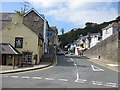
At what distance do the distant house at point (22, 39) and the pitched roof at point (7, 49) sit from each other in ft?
1.85

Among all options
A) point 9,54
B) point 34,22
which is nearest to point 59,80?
point 9,54

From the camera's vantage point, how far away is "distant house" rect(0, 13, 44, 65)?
22625 mm

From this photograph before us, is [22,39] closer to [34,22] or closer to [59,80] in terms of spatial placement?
[59,80]

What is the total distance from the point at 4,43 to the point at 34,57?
476 cm

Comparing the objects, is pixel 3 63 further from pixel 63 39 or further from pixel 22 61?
pixel 63 39

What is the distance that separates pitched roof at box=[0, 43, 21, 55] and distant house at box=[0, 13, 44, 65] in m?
0.56

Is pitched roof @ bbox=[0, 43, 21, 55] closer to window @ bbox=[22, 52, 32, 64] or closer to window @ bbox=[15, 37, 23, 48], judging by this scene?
window @ bbox=[15, 37, 23, 48]

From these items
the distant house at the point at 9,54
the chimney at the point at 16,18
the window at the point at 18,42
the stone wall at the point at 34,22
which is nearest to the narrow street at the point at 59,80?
the distant house at the point at 9,54

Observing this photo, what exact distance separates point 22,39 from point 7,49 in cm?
264

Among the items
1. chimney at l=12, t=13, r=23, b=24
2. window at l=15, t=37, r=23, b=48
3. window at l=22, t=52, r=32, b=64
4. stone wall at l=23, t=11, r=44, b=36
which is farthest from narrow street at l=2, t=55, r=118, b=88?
stone wall at l=23, t=11, r=44, b=36

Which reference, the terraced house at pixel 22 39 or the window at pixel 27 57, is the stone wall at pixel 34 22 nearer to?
the terraced house at pixel 22 39

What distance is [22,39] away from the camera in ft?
75.4

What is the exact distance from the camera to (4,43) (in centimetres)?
2242

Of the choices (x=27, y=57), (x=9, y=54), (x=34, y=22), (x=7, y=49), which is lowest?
(x=27, y=57)
